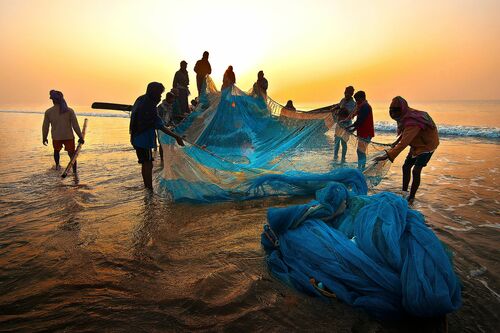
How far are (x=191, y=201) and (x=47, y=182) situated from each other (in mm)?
3170

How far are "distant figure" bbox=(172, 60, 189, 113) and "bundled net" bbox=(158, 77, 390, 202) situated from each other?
240 centimetres

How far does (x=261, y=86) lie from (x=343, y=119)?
2.39 m

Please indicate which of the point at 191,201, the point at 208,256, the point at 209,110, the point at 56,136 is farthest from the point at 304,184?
the point at 56,136

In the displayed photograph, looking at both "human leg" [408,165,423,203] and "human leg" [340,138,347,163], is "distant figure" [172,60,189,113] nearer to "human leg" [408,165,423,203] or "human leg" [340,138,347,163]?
"human leg" [340,138,347,163]

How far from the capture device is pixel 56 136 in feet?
20.1

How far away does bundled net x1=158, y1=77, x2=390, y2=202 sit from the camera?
13.9 feet

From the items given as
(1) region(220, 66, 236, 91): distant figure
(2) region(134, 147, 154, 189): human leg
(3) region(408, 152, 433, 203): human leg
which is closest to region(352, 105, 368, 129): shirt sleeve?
(3) region(408, 152, 433, 203): human leg

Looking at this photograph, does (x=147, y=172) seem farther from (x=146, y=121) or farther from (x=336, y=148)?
(x=336, y=148)

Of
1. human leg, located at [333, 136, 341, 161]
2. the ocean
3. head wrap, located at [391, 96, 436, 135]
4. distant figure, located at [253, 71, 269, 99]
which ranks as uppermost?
distant figure, located at [253, 71, 269, 99]

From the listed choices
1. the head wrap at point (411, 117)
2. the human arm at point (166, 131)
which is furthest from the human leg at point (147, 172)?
the head wrap at point (411, 117)

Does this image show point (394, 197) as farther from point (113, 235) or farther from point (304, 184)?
point (113, 235)

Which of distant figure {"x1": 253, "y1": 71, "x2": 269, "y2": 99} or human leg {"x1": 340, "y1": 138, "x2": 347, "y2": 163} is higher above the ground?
distant figure {"x1": 253, "y1": 71, "x2": 269, "y2": 99}

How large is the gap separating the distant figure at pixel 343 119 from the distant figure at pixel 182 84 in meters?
4.87

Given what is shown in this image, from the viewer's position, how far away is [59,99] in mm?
5988
